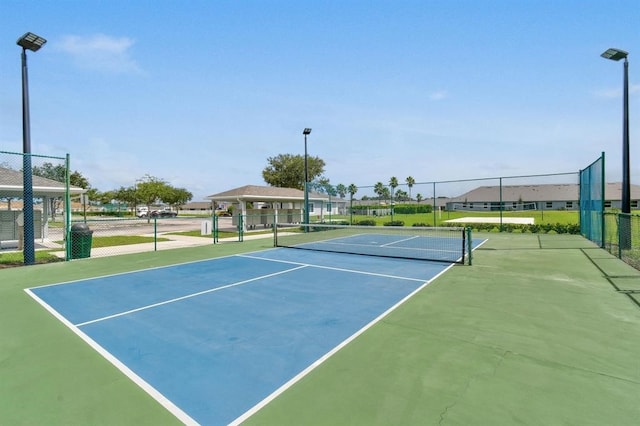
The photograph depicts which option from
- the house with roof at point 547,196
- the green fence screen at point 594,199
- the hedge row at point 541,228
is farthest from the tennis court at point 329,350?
the house with roof at point 547,196

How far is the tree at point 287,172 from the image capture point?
5619 cm

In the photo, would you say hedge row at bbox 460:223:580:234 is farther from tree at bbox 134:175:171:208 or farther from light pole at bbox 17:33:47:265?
tree at bbox 134:175:171:208

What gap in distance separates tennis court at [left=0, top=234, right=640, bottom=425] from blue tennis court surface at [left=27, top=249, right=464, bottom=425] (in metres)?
0.03

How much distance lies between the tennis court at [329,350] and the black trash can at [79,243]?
4.25m

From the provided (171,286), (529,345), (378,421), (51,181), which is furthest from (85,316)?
(51,181)

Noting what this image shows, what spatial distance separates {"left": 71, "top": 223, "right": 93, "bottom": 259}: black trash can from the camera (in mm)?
12609

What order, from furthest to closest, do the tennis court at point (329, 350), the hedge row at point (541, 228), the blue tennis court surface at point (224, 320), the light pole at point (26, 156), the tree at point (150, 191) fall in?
the tree at point (150, 191) < the hedge row at point (541, 228) < the light pole at point (26, 156) < the blue tennis court surface at point (224, 320) < the tennis court at point (329, 350)

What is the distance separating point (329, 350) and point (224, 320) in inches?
82.0

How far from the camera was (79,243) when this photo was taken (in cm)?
1261

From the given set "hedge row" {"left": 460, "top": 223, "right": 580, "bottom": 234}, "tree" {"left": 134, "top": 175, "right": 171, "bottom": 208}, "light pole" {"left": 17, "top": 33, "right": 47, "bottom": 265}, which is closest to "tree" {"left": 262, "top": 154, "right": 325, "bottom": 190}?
"tree" {"left": 134, "top": 175, "right": 171, "bottom": 208}

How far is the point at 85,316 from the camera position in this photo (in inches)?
232

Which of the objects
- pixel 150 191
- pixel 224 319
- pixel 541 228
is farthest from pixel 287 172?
pixel 224 319

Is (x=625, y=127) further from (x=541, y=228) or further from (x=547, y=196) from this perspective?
(x=547, y=196)

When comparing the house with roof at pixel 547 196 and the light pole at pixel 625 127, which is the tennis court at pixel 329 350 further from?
the house with roof at pixel 547 196
